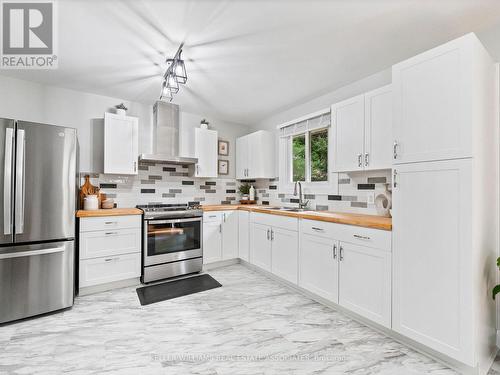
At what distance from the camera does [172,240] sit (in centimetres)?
336

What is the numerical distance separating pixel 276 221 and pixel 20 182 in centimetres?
267

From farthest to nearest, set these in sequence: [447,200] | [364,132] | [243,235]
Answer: [243,235] → [364,132] → [447,200]

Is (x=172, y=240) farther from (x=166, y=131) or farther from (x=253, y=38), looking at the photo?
(x=253, y=38)

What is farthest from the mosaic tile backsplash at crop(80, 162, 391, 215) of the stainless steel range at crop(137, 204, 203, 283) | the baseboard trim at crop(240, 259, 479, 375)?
the baseboard trim at crop(240, 259, 479, 375)

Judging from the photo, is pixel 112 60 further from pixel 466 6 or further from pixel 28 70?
pixel 466 6

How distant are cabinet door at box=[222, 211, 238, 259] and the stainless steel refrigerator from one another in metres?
1.95

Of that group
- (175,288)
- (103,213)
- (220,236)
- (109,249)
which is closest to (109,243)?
(109,249)

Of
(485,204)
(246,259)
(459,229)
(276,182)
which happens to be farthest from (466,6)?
(246,259)

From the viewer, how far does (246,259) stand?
148 inches

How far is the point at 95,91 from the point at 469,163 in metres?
4.11

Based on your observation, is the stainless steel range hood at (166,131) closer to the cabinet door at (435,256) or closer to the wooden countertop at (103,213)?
the wooden countertop at (103,213)

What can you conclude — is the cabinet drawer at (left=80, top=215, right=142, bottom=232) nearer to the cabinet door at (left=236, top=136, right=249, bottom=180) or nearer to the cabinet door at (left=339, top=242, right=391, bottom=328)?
the cabinet door at (left=236, top=136, right=249, bottom=180)

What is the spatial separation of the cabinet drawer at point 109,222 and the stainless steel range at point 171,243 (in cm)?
13

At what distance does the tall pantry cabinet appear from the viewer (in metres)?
1.54
